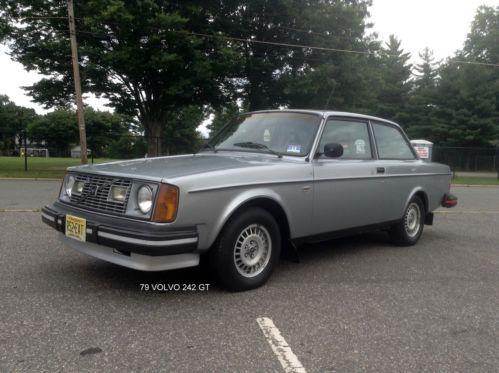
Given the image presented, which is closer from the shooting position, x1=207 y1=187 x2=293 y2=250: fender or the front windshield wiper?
x1=207 y1=187 x2=293 y2=250: fender

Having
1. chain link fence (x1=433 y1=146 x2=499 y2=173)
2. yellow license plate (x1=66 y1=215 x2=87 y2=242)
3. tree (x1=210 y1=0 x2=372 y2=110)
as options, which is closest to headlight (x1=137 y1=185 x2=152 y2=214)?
yellow license plate (x1=66 y1=215 x2=87 y2=242)

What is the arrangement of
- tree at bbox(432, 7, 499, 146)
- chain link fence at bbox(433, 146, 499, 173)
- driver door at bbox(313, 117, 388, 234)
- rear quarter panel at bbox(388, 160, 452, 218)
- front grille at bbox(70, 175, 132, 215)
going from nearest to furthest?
front grille at bbox(70, 175, 132, 215) < driver door at bbox(313, 117, 388, 234) < rear quarter panel at bbox(388, 160, 452, 218) < chain link fence at bbox(433, 146, 499, 173) < tree at bbox(432, 7, 499, 146)

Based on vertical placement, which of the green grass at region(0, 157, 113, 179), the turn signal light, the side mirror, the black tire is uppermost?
the side mirror

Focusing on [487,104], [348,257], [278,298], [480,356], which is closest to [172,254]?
[278,298]

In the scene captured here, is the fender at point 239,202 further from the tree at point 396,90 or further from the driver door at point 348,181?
the tree at point 396,90

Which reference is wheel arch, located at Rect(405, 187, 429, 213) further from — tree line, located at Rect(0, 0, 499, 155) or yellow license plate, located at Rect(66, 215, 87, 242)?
tree line, located at Rect(0, 0, 499, 155)

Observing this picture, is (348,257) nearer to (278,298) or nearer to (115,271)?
(278,298)

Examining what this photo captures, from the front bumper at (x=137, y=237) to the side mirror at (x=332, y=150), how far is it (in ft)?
5.37

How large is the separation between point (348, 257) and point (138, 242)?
283 centimetres

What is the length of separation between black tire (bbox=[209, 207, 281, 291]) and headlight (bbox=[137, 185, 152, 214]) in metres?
0.62

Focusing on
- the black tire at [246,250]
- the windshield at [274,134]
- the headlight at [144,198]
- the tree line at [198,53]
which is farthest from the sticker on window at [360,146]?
the tree line at [198,53]

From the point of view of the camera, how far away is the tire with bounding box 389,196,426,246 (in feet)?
18.9

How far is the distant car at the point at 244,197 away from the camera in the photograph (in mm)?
3346

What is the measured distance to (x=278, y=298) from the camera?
Result: 12.2ft
